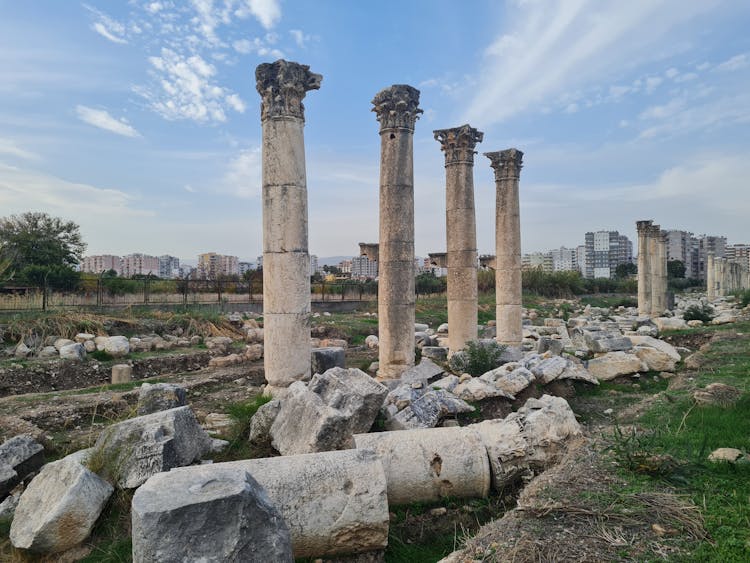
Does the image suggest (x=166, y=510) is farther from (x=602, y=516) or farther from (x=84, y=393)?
(x=84, y=393)

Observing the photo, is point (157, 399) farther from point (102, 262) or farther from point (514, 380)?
point (102, 262)

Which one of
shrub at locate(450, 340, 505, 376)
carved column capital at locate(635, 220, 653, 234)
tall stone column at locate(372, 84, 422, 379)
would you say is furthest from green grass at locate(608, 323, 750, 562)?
carved column capital at locate(635, 220, 653, 234)

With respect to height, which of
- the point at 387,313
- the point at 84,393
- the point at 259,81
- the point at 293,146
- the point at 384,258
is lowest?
the point at 84,393

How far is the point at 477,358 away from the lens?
1158 centimetres

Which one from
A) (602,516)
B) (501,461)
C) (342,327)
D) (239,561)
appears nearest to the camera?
(239,561)

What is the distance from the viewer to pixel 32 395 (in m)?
9.66

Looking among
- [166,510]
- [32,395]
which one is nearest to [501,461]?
[166,510]

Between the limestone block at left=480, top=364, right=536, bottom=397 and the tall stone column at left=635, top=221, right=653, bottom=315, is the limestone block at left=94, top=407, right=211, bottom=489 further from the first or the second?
the tall stone column at left=635, top=221, right=653, bottom=315

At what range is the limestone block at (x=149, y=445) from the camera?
5.24 meters

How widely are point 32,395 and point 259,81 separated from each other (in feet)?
23.7

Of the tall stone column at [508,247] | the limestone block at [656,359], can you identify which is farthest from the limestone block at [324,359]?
the limestone block at [656,359]

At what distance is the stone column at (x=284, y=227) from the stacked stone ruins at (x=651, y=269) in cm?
2414

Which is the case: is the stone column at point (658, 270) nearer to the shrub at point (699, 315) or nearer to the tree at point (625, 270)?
the shrub at point (699, 315)

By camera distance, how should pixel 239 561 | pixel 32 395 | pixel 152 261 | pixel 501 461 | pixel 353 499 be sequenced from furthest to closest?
pixel 152 261
pixel 32 395
pixel 501 461
pixel 353 499
pixel 239 561
